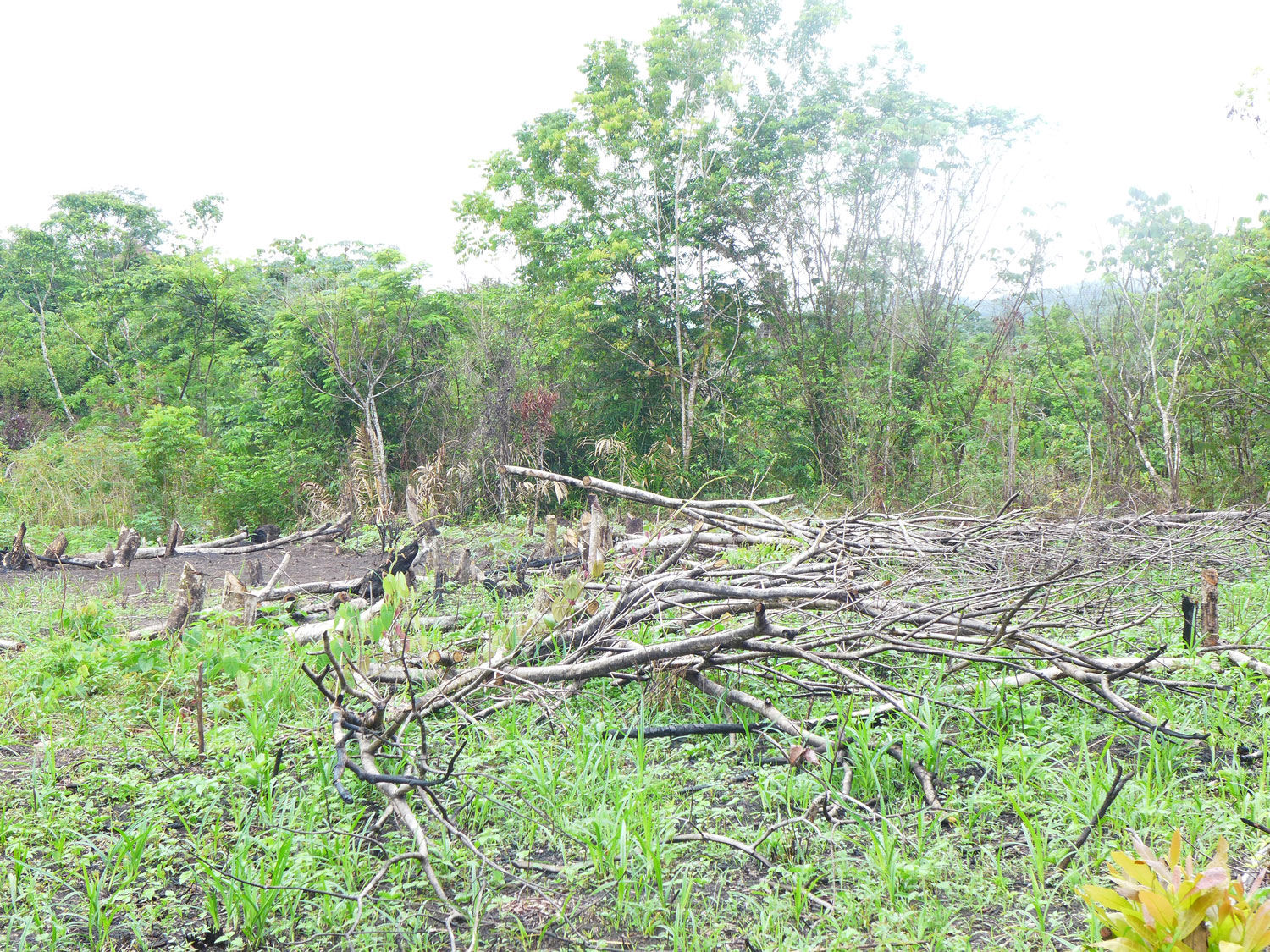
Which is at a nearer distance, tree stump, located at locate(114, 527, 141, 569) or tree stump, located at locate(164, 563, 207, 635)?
tree stump, located at locate(164, 563, 207, 635)

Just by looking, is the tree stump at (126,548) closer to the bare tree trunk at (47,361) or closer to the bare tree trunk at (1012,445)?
the bare tree trunk at (1012,445)

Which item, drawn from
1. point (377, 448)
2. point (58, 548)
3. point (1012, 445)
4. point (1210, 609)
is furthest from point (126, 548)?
point (1012, 445)

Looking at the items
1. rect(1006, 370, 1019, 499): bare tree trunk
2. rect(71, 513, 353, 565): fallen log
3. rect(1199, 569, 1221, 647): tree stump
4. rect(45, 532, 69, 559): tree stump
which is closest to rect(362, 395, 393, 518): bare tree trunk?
rect(71, 513, 353, 565): fallen log

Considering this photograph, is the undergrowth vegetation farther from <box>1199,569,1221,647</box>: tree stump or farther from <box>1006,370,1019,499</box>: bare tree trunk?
<box>1006,370,1019,499</box>: bare tree trunk

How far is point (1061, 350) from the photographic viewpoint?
12281 millimetres

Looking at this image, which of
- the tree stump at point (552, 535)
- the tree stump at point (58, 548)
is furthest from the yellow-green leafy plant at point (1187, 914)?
the tree stump at point (58, 548)

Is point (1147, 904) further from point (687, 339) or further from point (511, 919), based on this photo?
point (687, 339)

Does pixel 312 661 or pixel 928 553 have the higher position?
pixel 928 553

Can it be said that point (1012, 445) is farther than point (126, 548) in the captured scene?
Yes

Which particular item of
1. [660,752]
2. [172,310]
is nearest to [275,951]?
[660,752]

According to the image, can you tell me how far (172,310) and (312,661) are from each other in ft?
53.5

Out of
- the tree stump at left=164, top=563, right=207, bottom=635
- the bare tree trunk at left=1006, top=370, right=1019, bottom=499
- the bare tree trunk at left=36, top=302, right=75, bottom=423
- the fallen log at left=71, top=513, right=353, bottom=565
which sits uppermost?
the bare tree trunk at left=36, top=302, right=75, bottom=423

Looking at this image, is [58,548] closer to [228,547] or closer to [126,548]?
[126,548]

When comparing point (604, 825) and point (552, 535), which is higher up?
point (552, 535)
